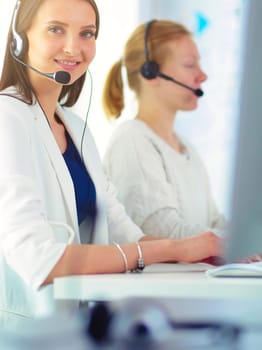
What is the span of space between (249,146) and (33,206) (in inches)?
33.1

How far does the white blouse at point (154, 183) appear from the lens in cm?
193

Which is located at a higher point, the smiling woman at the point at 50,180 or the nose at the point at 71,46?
the nose at the point at 71,46

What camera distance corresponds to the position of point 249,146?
0.48 metres

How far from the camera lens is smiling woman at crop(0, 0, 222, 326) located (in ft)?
4.16

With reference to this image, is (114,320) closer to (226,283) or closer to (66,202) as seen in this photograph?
(226,283)

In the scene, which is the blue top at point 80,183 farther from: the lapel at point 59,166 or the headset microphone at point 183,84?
the headset microphone at point 183,84

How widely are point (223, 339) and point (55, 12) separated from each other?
1.10 meters

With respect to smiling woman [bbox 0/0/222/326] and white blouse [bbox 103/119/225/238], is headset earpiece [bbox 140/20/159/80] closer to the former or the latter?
white blouse [bbox 103/119/225/238]

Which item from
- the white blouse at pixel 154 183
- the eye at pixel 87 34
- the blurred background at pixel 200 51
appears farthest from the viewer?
the blurred background at pixel 200 51

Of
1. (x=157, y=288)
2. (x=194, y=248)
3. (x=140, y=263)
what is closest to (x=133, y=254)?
(x=140, y=263)

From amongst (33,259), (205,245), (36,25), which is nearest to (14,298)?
(33,259)

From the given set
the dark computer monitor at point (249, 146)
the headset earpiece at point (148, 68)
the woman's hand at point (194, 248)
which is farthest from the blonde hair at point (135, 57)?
the dark computer monitor at point (249, 146)

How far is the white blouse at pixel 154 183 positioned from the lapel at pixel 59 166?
0.49 meters

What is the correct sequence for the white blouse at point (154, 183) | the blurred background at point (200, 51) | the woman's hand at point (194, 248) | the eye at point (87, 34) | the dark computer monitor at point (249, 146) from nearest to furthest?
the dark computer monitor at point (249, 146), the woman's hand at point (194, 248), the eye at point (87, 34), the white blouse at point (154, 183), the blurred background at point (200, 51)
